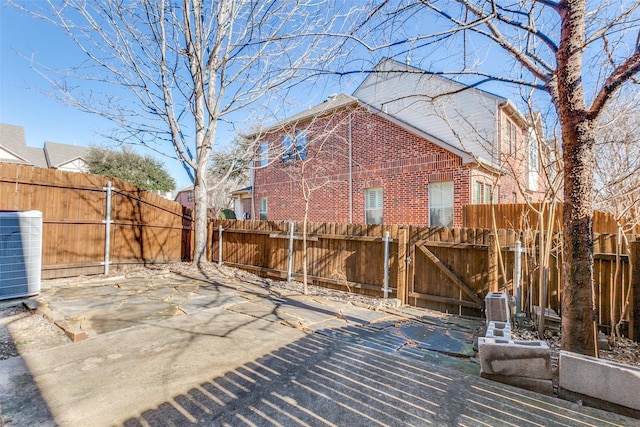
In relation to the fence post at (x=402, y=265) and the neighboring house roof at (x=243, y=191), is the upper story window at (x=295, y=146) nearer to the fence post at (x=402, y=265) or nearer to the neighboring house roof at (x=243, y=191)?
the fence post at (x=402, y=265)

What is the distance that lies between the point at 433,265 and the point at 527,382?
2.99 meters

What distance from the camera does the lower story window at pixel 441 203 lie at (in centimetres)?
978

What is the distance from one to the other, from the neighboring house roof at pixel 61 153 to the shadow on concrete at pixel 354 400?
29.2 meters

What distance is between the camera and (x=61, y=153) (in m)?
26.9

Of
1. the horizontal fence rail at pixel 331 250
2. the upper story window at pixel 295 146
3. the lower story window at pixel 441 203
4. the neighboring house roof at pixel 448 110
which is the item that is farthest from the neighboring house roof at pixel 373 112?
the horizontal fence rail at pixel 331 250

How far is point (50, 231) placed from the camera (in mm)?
6645

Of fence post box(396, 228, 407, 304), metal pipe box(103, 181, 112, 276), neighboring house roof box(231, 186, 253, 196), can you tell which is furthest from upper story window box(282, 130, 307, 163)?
metal pipe box(103, 181, 112, 276)

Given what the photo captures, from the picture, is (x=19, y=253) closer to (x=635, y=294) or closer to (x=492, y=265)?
(x=492, y=265)

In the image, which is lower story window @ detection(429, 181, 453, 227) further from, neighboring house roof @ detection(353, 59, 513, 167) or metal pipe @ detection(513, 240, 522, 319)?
metal pipe @ detection(513, 240, 522, 319)

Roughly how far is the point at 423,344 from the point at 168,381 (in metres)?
2.81

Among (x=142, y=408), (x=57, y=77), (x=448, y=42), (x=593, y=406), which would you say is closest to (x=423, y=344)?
(x=593, y=406)

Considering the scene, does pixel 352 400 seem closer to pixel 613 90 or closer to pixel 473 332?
pixel 473 332

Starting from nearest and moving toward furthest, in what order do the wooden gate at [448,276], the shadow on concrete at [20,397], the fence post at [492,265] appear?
the shadow on concrete at [20,397] < the fence post at [492,265] < the wooden gate at [448,276]

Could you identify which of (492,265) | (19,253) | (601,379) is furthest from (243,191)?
(601,379)
